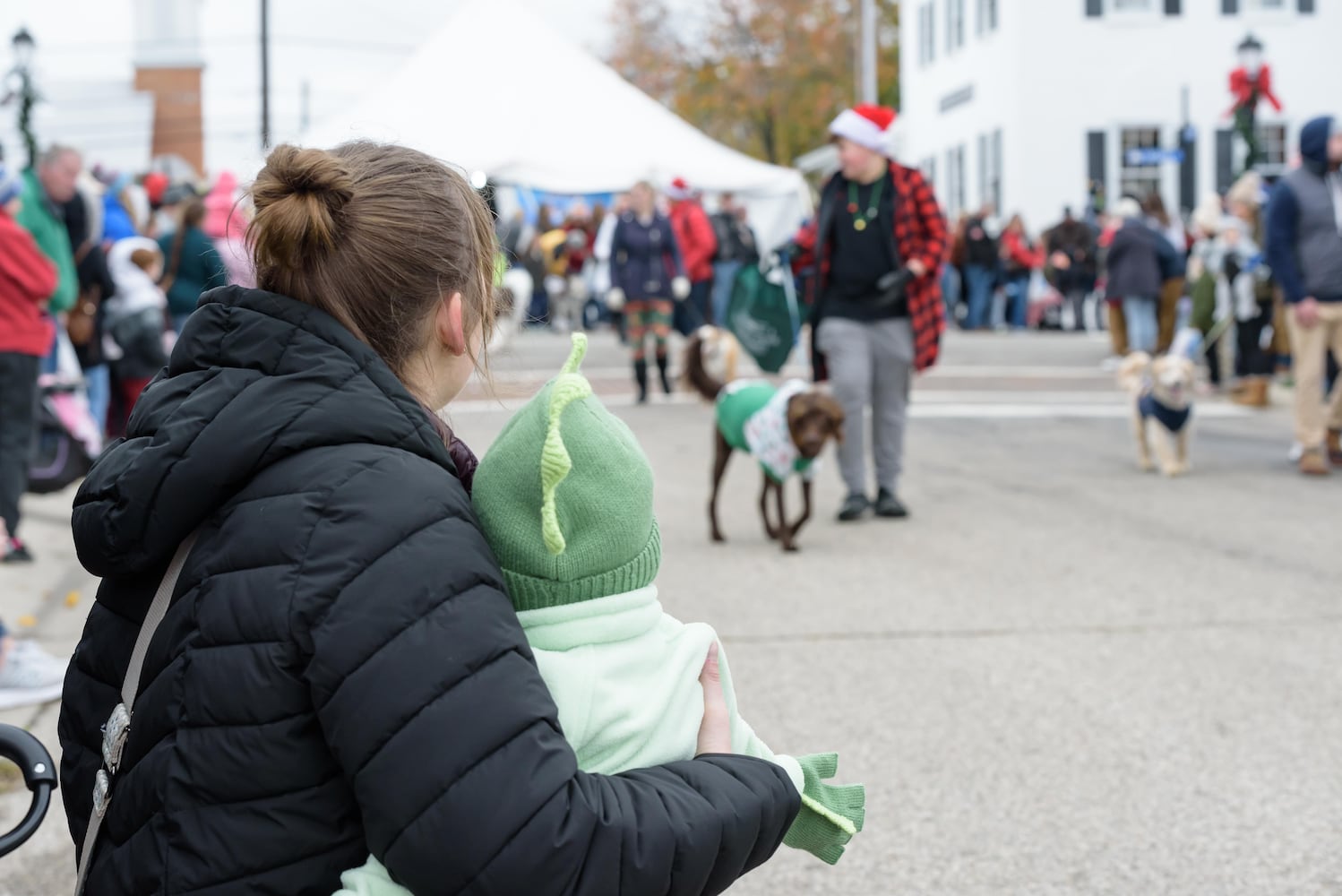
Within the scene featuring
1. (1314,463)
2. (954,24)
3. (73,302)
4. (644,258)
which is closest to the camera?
(73,302)

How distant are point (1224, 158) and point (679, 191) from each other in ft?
60.5

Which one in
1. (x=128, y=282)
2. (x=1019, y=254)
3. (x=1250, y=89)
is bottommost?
(x=128, y=282)

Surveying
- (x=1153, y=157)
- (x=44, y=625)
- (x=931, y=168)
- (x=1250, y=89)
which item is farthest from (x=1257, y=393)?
(x=931, y=168)

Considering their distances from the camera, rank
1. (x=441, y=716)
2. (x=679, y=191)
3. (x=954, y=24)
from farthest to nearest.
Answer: (x=954, y=24) < (x=679, y=191) < (x=441, y=716)

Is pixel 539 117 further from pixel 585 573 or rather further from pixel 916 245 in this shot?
pixel 585 573

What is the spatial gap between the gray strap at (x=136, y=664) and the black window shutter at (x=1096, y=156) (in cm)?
3451

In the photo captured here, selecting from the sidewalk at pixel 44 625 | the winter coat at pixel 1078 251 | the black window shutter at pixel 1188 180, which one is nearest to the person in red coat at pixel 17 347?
the sidewalk at pixel 44 625

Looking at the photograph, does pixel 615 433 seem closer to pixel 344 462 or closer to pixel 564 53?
pixel 344 462

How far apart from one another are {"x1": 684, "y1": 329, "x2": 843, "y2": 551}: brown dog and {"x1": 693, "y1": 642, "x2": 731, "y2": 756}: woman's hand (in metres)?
5.73

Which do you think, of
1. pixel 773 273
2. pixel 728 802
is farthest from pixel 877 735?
pixel 773 273

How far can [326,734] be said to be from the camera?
1.59 metres

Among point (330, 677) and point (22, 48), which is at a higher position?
point (22, 48)

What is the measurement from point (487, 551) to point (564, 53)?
76.3 feet

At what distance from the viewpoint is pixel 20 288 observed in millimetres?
6922
